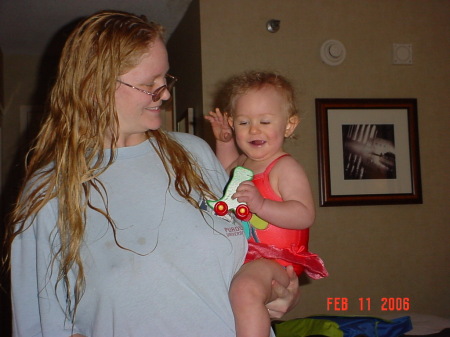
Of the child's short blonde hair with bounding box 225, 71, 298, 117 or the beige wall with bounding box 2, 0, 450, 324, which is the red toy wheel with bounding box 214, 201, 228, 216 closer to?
the child's short blonde hair with bounding box 225, 71, 298, 117

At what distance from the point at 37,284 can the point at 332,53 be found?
2909mm

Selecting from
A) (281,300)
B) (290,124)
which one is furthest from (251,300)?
(290,124)

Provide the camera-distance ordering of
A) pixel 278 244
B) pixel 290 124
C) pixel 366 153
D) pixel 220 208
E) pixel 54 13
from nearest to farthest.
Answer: pixel 220 208
pixel 278 244
pixel 290 124
pixel 366 153
pixel 54 13

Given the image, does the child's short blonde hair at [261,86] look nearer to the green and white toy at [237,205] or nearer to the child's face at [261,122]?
the child's face at [261,122]

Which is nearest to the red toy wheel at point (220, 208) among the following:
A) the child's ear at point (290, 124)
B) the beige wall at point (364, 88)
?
the child's ear at point (290, 124)

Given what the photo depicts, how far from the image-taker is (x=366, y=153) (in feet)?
11.4

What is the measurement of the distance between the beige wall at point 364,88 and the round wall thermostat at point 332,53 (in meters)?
0.04

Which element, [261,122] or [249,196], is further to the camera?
[261,122]

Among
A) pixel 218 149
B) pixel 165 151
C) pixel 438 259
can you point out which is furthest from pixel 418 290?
pixel 165 151

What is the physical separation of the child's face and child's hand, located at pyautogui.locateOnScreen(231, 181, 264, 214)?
201 millimetres

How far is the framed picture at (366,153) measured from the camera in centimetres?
345

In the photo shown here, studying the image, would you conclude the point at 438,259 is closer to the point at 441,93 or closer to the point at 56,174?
the point at 441,93

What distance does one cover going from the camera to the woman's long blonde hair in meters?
1.08

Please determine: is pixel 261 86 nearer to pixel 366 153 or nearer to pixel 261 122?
pixel 261 122
